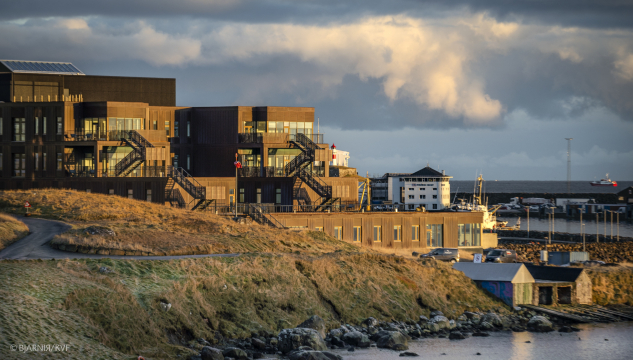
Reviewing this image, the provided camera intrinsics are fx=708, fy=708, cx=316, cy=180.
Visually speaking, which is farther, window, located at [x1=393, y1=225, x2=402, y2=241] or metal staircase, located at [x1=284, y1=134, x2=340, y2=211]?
metal staircase, located at [x1=284, y1=134, x2=340, y2=211]

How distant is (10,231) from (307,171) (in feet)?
136

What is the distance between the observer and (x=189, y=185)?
2936 inches

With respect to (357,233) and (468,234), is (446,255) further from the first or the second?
(468,234)

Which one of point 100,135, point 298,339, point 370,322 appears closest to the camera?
point 298,339

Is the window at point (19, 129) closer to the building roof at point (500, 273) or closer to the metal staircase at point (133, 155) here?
the metal staircase at point (133, 155)

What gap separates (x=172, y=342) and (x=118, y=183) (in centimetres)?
4711

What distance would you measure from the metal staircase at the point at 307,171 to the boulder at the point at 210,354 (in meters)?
46.8

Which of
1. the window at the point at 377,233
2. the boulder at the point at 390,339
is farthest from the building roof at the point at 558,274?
the window at the point at 377,233

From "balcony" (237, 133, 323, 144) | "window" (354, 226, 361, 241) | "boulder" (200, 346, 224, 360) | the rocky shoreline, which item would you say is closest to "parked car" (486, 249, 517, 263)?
"window" (354, 226, 361, 241)

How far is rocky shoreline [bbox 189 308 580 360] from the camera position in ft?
109

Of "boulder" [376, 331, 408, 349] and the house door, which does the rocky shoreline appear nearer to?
"boulder" [376, 331, 408, 349]

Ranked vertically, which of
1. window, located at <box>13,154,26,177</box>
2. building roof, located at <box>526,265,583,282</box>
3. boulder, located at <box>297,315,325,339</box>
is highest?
window, located at <box>13,154,26,177</box>

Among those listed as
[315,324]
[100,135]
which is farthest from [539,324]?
[100,135]

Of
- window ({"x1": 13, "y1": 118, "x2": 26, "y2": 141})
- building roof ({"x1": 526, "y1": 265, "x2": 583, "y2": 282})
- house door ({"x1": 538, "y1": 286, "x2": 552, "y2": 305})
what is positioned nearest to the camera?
house door ({"x1": 538, "y1": 286, "x2": 552, "y2": 305})
